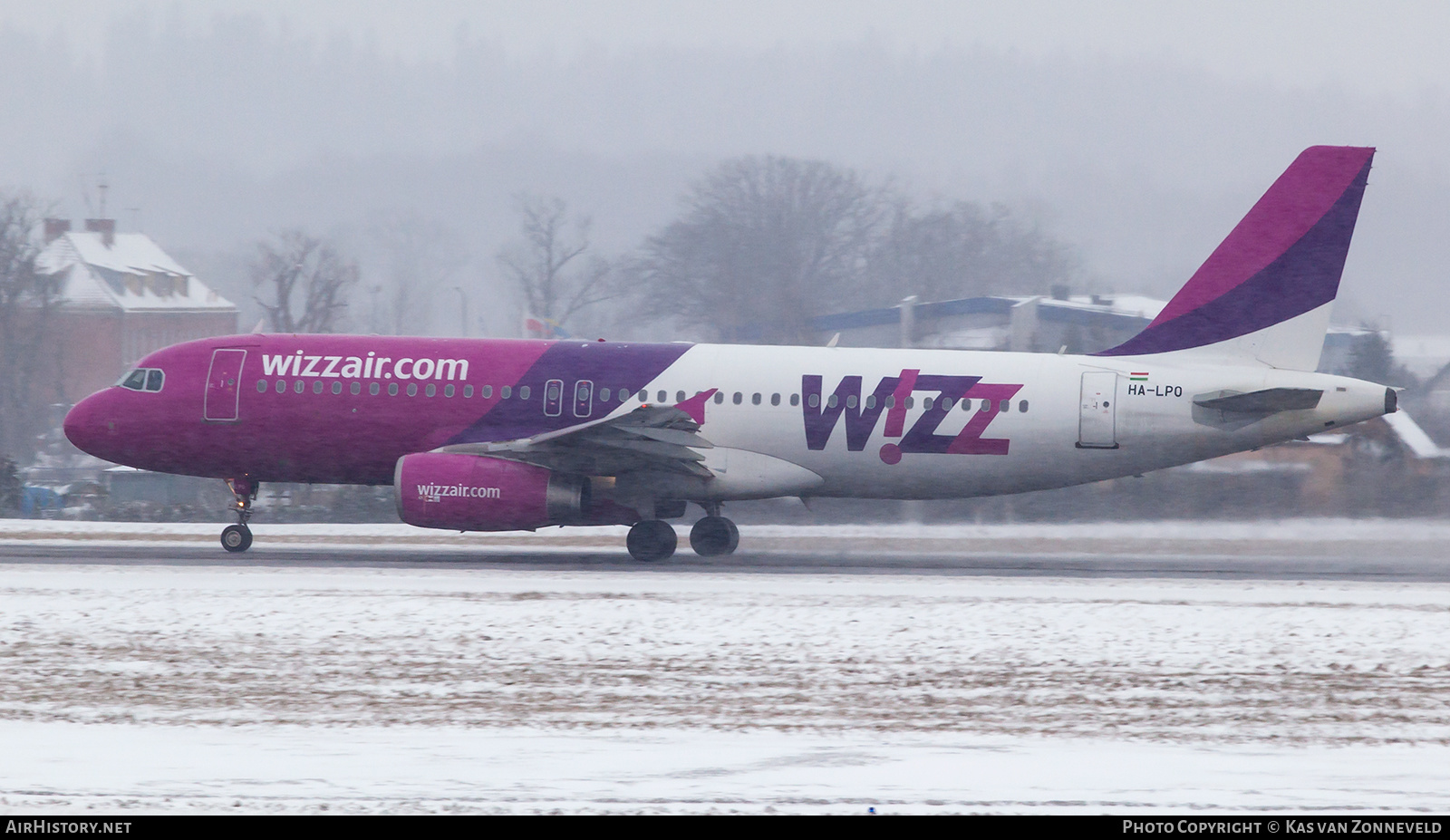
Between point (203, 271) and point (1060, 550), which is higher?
point (203, 271)

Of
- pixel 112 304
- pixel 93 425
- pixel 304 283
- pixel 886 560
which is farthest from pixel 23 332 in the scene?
pixel 886 560

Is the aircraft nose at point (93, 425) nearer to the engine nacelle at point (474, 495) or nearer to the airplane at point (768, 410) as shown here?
the airplane at point (768, 410)

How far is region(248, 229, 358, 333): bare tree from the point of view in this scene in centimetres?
7188

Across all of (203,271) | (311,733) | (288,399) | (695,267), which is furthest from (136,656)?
(203,271)

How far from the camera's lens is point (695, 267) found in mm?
86375

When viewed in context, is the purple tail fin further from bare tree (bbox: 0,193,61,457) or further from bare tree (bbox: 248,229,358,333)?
bare tree (bbox: 0,193,61,457)

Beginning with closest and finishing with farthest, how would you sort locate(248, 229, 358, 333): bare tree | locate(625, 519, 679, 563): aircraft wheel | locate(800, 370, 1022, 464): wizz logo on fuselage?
1. locate(800, 370, 1022, 464): wizz logo on fuselage
2. locate(625, 519, 679, 563): aircraft wheel
3. locate(248, 229, 358, 333): bare tree

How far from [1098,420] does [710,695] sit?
12.6 meters

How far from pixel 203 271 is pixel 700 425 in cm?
10955

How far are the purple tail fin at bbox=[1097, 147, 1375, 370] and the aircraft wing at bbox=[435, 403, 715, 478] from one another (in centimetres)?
801

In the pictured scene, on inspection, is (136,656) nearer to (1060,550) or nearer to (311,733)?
(311,733)

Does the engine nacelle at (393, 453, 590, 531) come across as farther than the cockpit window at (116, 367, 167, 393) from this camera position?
No

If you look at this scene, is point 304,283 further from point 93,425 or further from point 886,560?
point 886,560

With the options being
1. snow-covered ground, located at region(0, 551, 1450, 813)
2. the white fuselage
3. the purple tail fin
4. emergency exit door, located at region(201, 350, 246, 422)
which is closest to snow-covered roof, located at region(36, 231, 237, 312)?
emergency exit door, located at region(201, 350, 246, 422)
